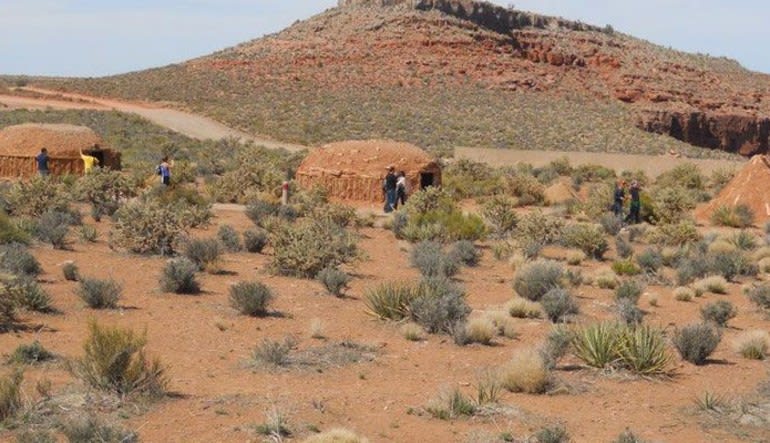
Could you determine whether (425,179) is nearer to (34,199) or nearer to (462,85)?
(34,199)

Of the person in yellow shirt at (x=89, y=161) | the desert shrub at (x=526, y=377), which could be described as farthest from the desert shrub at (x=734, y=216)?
the desert shrub at (x=526, y=377)

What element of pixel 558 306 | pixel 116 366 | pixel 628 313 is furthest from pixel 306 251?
pixel 116 366

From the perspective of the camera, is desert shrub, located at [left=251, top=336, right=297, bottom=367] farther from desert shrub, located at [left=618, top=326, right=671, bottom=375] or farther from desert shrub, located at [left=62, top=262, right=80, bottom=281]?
desert shrub, located at [left=62, top=262, right=80, bottom=281]

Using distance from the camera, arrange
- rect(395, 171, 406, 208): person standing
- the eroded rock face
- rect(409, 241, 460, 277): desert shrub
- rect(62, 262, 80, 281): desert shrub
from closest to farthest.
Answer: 1. rect(62, 262, 80, 281): desert shrub
2. rect(409, 241, 460, 277): desert shrub
3. rect(395, 171, 406, 208): person standing
4. the eroded rock face

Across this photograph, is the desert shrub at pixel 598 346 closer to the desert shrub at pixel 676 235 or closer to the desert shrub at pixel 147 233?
the desert shrub at pixel 147 233

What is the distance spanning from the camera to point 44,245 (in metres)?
18.4

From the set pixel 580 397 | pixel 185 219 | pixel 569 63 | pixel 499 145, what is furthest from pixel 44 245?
pixel 569 63

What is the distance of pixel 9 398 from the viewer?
28.0 feet

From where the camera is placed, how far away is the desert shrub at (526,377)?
10336 mm

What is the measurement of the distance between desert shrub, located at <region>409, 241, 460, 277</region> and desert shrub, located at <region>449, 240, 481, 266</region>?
0.79ft

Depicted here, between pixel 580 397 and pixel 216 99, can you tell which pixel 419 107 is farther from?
pixel 580 397

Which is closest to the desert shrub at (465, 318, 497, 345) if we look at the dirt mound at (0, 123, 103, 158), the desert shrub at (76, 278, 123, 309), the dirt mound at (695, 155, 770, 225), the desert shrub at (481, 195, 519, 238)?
the desert shrub at (76, 278, 123, 309)

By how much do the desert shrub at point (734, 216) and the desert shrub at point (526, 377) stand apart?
735 inches

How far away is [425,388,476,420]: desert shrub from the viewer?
9.25 meters
